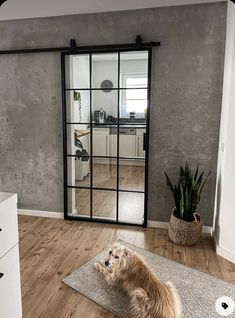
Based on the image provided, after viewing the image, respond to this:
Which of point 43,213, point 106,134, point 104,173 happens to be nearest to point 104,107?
point 106,134

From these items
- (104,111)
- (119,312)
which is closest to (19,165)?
(104,111)

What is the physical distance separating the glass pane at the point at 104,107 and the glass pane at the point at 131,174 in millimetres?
522

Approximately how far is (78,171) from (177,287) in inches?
71.0

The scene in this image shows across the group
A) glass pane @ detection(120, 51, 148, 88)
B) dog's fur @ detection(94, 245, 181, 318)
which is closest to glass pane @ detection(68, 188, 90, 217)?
dog's fur @ detection(94, 245, 181, 318)

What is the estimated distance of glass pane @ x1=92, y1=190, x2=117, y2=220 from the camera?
3248 millimetres

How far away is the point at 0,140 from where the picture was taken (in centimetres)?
338

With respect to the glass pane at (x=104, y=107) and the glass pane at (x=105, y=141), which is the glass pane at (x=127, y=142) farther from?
the glass pane at (x=104, y=107)

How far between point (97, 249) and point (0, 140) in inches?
74.8

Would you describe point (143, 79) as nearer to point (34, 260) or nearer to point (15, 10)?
point (15, 10)

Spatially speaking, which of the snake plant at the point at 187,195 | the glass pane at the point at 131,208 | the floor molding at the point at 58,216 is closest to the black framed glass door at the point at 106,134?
the glass pane at the point at 131,208

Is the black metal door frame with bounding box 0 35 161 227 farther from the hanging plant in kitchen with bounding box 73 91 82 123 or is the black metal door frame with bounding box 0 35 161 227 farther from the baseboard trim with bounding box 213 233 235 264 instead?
the baseboard trim with bounding box 213 233 235 264

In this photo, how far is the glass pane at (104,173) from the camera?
316cm

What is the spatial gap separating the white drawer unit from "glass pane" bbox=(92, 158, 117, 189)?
1.73 meters

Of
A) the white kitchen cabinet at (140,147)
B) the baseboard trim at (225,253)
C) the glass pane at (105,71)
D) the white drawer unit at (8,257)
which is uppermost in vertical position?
the glass pane at (105,71)
